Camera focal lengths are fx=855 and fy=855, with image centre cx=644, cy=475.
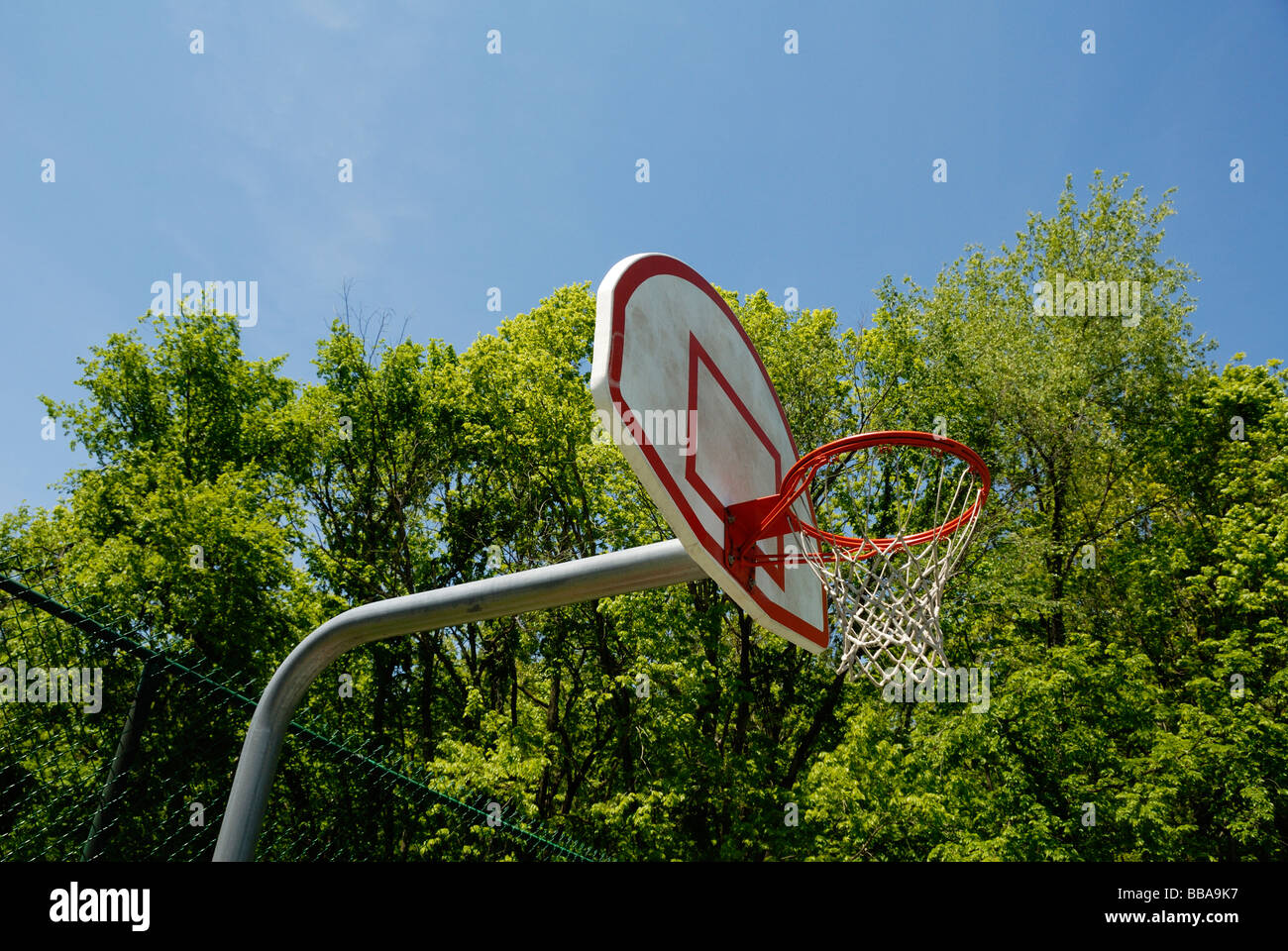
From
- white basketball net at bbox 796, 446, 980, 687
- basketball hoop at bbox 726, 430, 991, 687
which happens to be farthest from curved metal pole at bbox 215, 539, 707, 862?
white basketball net at bbox 796, 446, 980, 687

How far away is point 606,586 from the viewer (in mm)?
4016

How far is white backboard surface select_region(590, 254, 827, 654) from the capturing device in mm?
3973

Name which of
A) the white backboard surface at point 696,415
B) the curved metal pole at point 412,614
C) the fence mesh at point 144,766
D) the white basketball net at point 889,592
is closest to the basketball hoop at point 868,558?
the white basketball net at point 889,592

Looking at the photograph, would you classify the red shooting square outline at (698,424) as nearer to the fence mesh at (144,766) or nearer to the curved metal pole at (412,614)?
the curved metal pole at (412,614)

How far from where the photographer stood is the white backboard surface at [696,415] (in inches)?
156

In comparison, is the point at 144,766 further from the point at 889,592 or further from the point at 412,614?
the point at 889,592

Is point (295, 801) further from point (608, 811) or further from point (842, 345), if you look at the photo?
point (842, 345)

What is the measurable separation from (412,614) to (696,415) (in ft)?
6.26

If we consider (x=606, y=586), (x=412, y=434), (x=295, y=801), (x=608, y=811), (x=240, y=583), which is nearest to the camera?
(x=606, y=586)

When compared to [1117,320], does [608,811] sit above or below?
below

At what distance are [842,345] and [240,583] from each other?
12339 mm

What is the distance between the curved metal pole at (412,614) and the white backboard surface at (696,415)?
0.77 feet

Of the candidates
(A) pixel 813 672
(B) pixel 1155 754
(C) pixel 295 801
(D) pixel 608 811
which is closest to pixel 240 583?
(C) pixel 295 801

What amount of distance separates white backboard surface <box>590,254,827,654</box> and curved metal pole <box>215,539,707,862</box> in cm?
23
